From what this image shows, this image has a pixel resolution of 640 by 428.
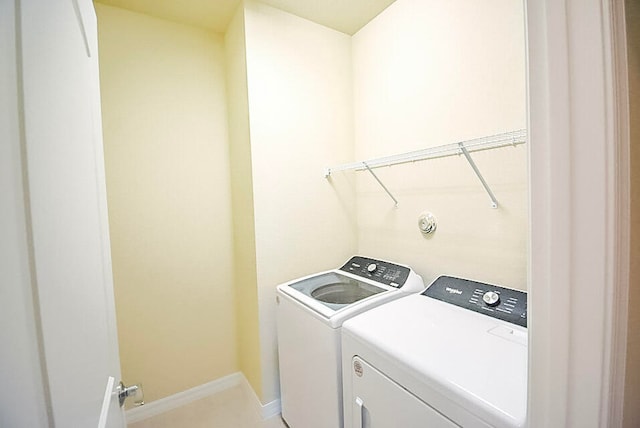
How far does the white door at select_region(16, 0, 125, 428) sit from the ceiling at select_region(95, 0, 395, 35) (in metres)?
1.30

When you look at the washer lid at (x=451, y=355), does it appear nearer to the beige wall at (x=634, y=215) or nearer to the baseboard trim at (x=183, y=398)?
the beige wall at (x=634, y=215)

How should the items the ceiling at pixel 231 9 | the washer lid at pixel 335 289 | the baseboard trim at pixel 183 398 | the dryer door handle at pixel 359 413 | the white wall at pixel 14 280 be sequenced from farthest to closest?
the baseboard trim at pixel 183 398 → the ceiling at pixel 231 9 → the washer lid at pixel 335 289 → the dryer door handle at pixel 359 413 → the white wall at pixel 14 280

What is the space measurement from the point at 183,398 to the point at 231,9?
302 centimetres

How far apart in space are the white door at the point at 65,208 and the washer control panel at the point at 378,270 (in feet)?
4.80

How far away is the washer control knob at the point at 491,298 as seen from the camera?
4.16ft

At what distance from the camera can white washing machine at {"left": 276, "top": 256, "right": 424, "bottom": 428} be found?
1.30 metres

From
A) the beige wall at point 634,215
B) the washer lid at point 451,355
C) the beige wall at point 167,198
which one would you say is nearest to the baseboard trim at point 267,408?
the beige wall at point 167,198

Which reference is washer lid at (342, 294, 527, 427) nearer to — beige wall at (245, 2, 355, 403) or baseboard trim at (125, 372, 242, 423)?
beige wall at (245, 2, 355, 403)

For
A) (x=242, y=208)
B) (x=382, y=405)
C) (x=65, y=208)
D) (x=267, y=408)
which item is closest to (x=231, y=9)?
(x=242, y=208)

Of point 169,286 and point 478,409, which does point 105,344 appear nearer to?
point 478,409

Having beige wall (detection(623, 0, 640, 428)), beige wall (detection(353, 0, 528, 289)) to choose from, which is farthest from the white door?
beige wall (detection(353, 0, 528, 289))

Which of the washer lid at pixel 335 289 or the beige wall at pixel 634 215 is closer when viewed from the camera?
the beige wall at pixel 634 215

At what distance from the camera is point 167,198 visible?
6.77 feet

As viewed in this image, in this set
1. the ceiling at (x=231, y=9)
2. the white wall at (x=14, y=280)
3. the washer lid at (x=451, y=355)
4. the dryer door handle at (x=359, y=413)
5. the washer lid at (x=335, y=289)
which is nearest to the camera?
the white wall at (x=14, y=280)
